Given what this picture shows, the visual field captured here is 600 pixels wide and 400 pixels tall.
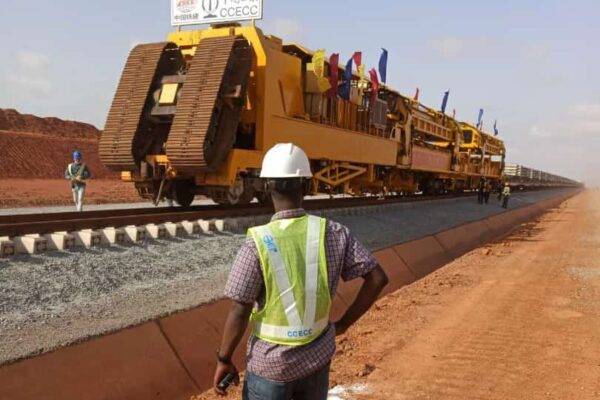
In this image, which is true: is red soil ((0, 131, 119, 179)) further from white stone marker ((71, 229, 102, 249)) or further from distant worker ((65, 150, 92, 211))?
white stone marker ((71, 229, 102, 249))

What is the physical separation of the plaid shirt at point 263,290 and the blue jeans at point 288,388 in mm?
30

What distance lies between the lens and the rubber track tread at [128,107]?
31.5 ft

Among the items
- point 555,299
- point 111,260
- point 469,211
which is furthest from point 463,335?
point 469,211

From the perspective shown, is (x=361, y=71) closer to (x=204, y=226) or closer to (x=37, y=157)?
(x=204, y=226)

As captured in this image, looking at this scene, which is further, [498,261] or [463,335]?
[498,261]

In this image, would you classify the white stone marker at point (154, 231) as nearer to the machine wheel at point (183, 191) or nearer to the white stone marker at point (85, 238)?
the white stone marker at point (85, 238)

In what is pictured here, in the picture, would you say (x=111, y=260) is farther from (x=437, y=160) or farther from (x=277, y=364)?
(x=437, y=160)

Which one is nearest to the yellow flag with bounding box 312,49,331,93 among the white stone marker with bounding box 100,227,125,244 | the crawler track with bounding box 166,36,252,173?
the crawler track with bounding box 166,36,252,173

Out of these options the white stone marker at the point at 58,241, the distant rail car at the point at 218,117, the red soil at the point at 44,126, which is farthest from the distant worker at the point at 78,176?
the red soil at the point at 44,126

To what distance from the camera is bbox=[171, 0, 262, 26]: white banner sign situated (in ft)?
41.5

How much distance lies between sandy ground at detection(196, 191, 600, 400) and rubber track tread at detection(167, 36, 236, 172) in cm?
379

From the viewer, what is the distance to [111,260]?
5828 millimetres

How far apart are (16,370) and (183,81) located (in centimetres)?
695

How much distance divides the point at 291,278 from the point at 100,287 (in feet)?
11.3
